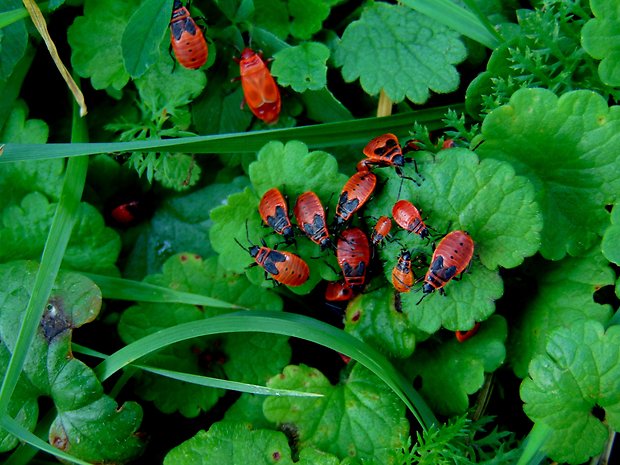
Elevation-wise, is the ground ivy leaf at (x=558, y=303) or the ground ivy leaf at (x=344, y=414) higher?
the ground ivy leaf at (x=558, y=303)

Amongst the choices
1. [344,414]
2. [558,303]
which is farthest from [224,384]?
[558,303]

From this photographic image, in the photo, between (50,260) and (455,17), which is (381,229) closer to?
(455,17)

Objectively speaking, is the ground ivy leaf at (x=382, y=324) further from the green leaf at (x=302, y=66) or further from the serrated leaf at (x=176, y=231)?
the green leaf at (x=302, y=66)

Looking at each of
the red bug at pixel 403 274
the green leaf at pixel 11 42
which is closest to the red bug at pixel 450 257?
the red bug at pixel 403 274

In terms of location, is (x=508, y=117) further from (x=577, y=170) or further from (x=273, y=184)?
(x=273, y=184)

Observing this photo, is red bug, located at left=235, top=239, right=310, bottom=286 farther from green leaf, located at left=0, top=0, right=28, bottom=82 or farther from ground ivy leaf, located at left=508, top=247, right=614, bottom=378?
green leaf, located at left=0, top=0, right=28, bottom=82

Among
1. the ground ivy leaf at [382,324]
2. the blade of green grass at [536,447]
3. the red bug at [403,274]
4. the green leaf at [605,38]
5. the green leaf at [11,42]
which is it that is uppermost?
the green leaf at [11,42]
